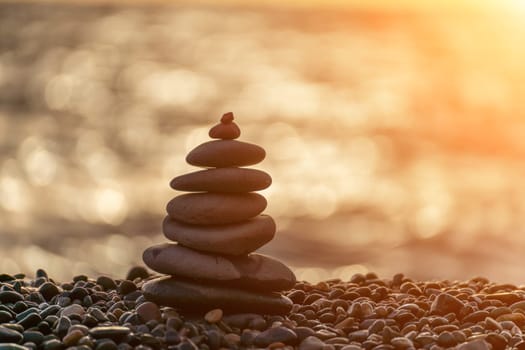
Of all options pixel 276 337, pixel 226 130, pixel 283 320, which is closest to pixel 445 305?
pixel 283 320

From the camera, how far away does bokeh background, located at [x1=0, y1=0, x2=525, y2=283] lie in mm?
22203

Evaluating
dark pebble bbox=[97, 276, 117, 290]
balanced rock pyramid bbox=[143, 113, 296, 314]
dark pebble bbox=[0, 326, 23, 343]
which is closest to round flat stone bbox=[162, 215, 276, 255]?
balanced rock pyramid bbox=[143, 113, 296, 314]

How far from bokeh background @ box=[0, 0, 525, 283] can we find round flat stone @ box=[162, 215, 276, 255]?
1190cm

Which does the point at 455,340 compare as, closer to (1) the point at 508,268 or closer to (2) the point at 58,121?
(1) the point at 508,268

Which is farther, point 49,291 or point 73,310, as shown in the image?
point 49,291

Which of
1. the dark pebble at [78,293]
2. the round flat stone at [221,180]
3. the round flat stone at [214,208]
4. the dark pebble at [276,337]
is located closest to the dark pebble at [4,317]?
the dark pebble at [78,293]

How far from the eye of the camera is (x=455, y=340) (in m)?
7.91

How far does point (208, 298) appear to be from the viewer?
8.40 meters

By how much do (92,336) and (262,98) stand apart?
3360 cm

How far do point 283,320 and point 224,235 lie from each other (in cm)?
91

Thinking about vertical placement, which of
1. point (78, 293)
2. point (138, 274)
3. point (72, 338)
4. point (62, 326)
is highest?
point (138, 274)

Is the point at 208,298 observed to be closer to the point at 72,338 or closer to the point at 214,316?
the point at 214,316

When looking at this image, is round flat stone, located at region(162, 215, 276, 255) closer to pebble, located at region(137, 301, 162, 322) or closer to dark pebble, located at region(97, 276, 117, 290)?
pebble, located at region(137, 301, 162, 322)

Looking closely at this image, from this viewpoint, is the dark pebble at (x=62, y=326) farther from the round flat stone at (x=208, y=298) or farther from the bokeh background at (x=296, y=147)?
the bokeh background at (x=296, y=147)
